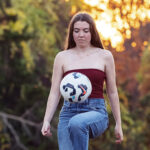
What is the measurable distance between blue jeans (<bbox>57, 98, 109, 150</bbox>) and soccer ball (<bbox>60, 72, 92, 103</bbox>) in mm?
83

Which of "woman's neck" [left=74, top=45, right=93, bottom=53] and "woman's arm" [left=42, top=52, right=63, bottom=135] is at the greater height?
"woman's neck" [left=74, top=45, right=93, bottom=53]

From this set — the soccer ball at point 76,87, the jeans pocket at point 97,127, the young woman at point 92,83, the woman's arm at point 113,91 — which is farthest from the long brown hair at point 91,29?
the jeans pocket at point 97,127

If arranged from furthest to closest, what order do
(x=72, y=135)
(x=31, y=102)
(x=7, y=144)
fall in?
(x=31, y=102) → (x=7, y=144) → (x=72, y=135)

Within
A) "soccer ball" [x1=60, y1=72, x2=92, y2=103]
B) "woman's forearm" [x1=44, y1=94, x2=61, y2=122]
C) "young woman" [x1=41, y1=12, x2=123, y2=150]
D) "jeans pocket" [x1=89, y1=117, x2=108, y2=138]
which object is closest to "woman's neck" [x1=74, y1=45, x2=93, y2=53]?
"young woman" [x1=41, y1=12, x2=123, y2=150]

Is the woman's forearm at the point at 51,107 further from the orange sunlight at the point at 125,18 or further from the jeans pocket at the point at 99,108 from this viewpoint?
the orange sunlight at the point at 125,18

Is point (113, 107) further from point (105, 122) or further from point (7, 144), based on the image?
point (7, 144)

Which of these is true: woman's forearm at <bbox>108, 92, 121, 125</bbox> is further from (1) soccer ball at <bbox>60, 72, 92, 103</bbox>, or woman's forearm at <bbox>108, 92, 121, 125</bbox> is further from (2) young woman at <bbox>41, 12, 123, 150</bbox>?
(1) soccer ball at <bbox>60, 72, 92, 103</bbox>

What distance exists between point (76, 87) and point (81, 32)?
1.70 ft

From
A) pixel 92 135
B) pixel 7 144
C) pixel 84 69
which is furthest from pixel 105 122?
pixel 7 144

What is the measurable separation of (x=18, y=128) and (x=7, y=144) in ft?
4.21

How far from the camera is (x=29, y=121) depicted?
1359 cm

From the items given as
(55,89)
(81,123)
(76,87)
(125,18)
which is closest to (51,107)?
(55,89)

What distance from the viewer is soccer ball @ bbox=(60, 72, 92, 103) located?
12.2ft

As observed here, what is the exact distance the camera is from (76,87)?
3.74 metres
